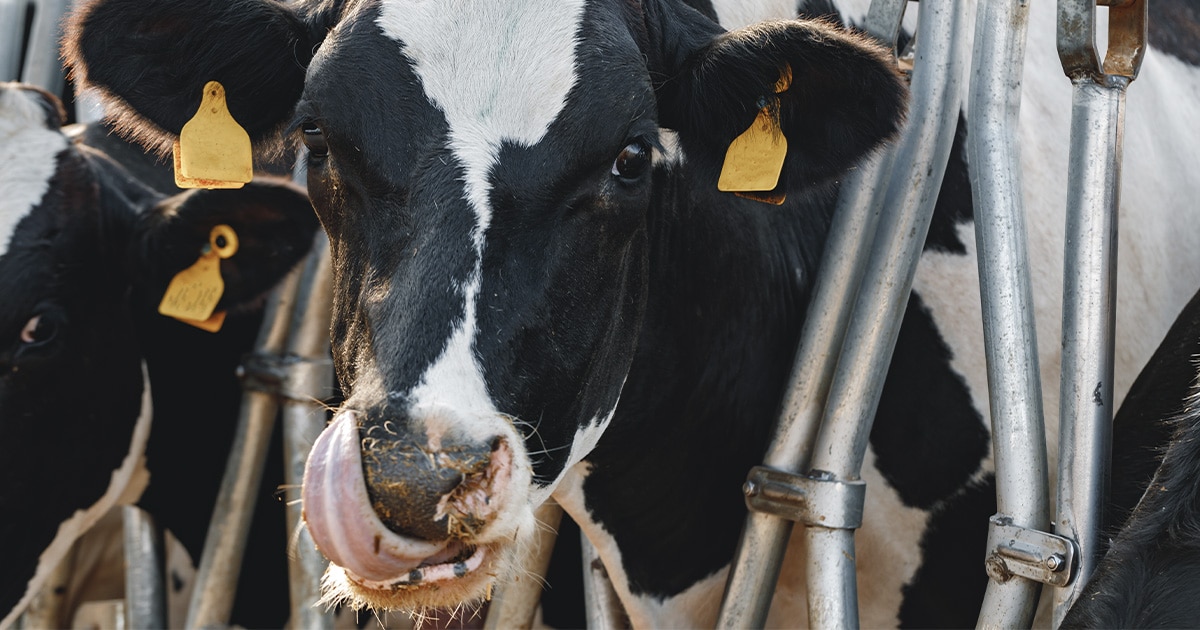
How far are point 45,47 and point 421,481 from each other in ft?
8.76

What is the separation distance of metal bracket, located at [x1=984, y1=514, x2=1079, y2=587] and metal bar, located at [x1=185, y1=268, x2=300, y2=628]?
1.66 meters

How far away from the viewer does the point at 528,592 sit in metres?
2.49

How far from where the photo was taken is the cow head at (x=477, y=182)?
1432 mm

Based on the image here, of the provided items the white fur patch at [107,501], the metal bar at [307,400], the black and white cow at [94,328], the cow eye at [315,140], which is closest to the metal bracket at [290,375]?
the metal bar at [307,400]

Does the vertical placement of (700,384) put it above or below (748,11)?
below

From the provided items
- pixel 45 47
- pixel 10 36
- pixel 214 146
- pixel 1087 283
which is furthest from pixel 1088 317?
pixel 10 36

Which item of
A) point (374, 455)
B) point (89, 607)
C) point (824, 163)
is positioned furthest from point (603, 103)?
point (89, 607)

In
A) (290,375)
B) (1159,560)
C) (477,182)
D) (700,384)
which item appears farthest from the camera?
(290,375)

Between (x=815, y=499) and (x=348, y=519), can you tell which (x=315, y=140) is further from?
(x=815, y=499)

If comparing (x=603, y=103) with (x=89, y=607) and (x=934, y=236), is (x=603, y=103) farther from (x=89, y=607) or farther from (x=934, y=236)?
(x=89, y=607)

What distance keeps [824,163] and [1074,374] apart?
516 mm

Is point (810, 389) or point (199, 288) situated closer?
point (810, 389)

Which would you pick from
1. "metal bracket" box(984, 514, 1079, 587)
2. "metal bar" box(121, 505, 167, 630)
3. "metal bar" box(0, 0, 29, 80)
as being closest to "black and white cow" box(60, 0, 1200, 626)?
"metal bracket" box(984, 514, 1079, 587)

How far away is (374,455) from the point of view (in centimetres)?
140
